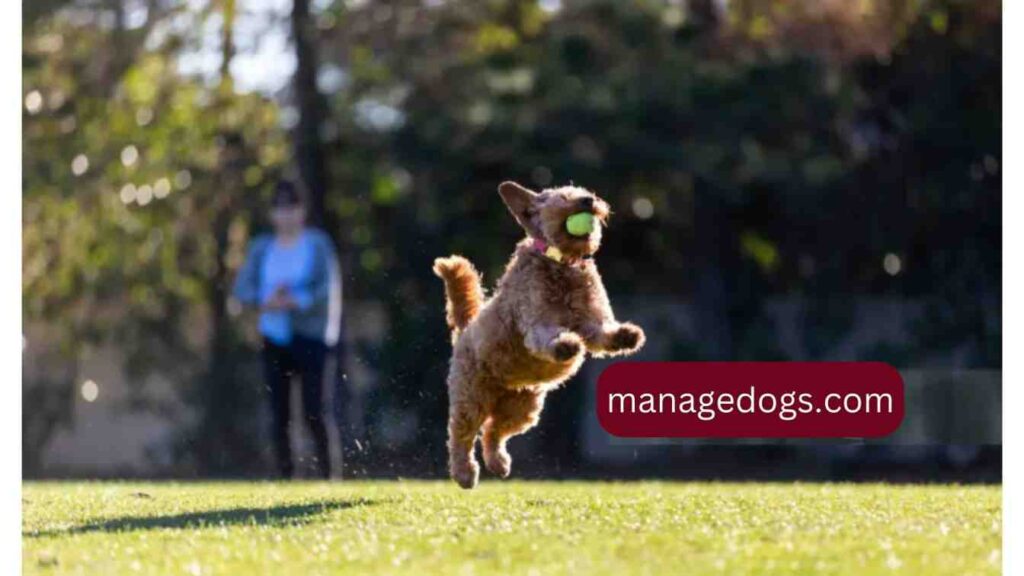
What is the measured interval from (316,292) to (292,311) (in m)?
0.15

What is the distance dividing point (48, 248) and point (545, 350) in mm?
7413

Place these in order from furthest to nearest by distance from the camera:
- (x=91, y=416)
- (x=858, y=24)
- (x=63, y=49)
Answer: (x=91, y=416) → (x=858, y=24) → (x=63, y=49)

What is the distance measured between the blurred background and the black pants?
3013 millimetres

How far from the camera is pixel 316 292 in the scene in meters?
7.68

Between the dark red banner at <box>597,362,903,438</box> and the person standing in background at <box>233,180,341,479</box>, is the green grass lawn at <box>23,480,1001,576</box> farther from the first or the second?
the person standing in background at <box>233,180,341,479</box>

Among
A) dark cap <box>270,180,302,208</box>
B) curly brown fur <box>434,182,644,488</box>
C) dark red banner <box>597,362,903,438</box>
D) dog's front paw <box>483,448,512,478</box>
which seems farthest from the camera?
dark cap <box>270,180,302,208</box>

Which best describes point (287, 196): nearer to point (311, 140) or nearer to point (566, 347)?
point (566, 347)

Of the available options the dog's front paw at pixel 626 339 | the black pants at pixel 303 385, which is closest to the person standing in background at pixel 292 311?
the black pants at pixel 303 385

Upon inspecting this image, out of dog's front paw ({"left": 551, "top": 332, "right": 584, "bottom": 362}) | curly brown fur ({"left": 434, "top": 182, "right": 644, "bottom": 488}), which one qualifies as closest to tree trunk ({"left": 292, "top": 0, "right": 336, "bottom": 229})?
curly brown fur ({"left": 434, "top": 182, "right": 644, "bottom": 488})

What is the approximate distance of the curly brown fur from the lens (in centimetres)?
515

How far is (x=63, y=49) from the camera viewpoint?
11.0 m

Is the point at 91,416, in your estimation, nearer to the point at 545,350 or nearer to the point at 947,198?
the point at 947,198

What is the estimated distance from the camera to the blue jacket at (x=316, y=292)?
762 cm

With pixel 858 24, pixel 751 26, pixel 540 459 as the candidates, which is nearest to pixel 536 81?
pixel 751 26
